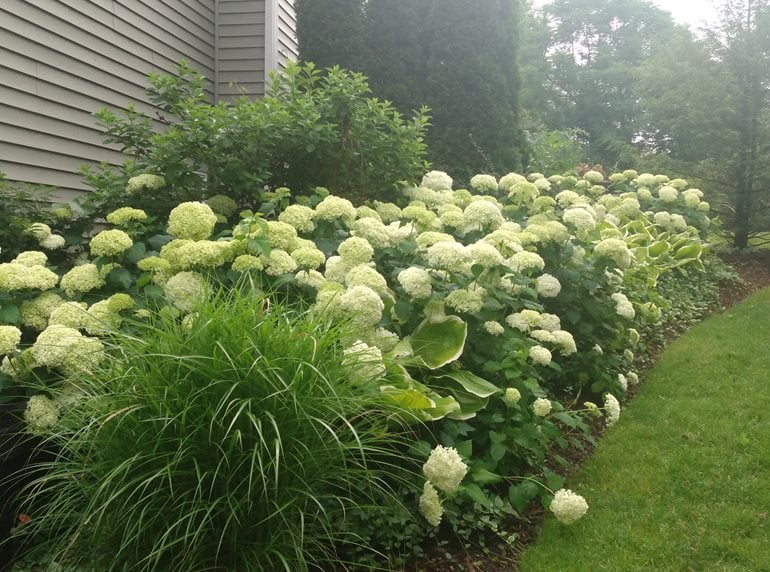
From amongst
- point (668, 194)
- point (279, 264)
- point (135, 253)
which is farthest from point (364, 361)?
point (668, 194)

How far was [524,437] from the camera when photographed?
263 centimetres

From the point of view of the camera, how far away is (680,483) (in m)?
2.92

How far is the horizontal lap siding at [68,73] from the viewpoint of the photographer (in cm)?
456

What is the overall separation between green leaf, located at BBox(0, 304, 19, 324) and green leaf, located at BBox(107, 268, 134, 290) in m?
0.41

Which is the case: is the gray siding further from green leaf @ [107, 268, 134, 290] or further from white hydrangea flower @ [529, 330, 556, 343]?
white hydrangea flower @ [529, 330, 556, 343]

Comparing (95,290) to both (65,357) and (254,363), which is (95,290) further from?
(254,363)

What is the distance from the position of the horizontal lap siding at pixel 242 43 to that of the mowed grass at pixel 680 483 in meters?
5.33

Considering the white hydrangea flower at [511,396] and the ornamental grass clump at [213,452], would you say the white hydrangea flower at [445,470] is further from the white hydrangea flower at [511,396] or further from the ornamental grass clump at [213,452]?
the white hydrangea flower at [511,396]

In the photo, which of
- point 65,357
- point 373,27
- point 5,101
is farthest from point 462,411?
point 373,27

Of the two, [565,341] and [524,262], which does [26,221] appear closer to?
[524,262]

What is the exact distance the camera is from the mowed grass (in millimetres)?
2414

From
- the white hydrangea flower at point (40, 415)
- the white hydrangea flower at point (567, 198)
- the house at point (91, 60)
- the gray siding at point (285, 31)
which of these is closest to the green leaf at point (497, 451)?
the white hydrangea flower at point (40, 415)

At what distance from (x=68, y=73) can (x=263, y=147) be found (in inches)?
79.1

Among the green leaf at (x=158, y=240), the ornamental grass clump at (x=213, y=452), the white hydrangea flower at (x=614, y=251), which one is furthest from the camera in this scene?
the white hydrangea flower at (x=614, y=251)
